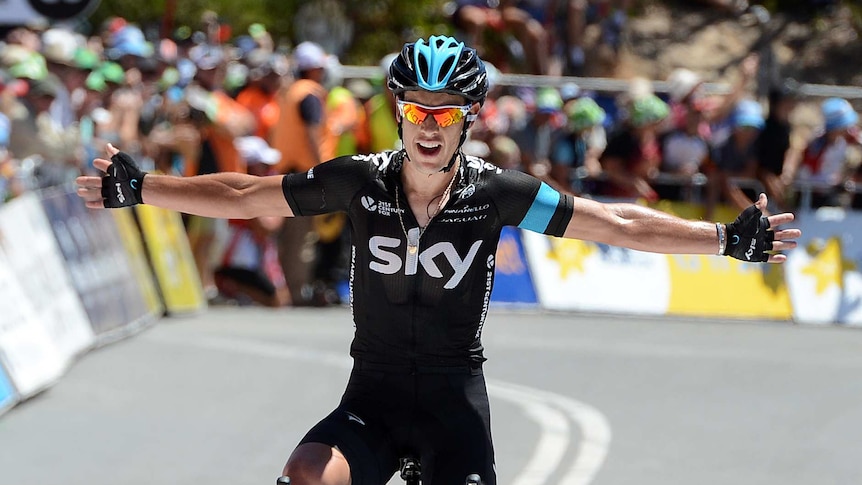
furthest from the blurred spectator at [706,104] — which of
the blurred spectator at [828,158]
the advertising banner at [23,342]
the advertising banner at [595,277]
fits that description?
the advertising banner at [23,342]

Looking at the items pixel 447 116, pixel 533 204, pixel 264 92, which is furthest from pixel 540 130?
pixel 447 116

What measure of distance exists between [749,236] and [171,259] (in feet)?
29.8

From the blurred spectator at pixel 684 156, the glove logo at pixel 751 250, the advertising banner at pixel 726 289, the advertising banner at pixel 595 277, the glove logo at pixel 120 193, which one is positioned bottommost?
the advertising banner at pixel 726 289

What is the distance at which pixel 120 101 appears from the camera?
1312 centimetres

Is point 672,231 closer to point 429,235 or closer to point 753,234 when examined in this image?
point 753,234

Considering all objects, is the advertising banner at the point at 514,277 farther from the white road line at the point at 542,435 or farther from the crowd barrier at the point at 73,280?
the white road line at the point at 542,435

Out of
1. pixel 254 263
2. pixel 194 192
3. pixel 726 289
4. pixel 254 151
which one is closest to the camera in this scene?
pixel 194 192

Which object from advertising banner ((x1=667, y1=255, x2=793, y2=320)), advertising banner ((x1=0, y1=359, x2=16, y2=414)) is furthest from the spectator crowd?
advertising banner ((x1=0, y1=359, x2=16, y2=414))

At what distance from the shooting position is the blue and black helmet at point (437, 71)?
4.72 meters

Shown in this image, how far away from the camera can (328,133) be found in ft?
44.5

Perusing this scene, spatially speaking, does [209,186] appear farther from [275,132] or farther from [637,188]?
[637,188]

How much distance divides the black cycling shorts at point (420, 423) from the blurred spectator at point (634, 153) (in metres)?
9.57

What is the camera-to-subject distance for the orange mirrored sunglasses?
4723 mm

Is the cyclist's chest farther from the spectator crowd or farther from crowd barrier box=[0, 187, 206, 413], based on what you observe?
the spectator crowd
